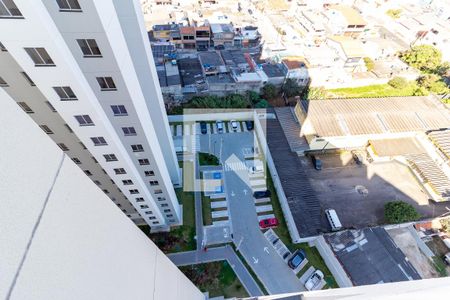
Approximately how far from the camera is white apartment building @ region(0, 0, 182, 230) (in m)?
8.09

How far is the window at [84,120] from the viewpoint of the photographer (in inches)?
446

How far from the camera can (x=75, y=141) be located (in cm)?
1454

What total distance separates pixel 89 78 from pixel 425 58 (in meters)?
66.0

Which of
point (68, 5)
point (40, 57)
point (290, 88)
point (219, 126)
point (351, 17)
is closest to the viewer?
point (68, 5)

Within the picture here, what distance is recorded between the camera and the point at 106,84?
11.2 meters

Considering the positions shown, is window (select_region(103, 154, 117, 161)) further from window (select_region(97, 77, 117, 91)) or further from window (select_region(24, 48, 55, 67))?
window (select_region(24, 48, 55, 67))

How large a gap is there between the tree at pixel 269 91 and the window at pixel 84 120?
3454 centimetres

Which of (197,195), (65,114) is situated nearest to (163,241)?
(197,195)

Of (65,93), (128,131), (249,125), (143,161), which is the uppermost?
(65,93)

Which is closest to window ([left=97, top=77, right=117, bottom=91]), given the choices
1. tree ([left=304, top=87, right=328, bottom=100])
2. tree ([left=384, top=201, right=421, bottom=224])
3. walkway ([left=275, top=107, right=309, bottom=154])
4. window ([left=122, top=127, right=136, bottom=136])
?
window ([left=122, top=127, right=136, bottom=136])

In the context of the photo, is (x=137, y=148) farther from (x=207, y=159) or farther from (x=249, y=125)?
(x=249, y=125)

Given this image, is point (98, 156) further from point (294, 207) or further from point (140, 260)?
point (294, 207)

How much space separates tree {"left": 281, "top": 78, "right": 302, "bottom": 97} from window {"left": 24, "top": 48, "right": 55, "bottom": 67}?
128 ft

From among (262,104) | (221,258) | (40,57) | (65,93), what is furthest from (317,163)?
(40,57)
